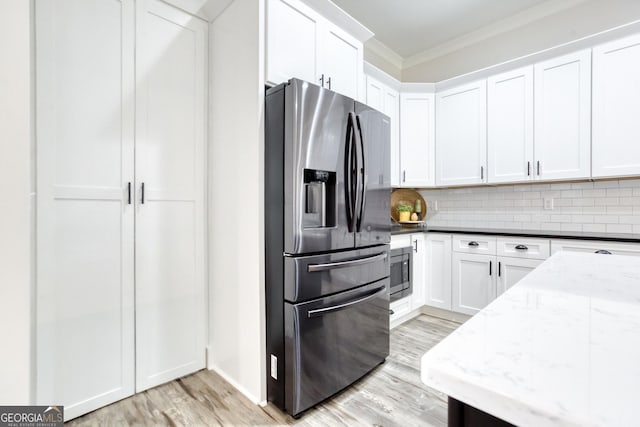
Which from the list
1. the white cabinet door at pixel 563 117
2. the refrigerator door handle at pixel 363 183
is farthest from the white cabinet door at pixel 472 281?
the refrigerator door handle at pixel 363 183

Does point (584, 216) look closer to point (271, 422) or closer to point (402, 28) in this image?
point (402, 28)

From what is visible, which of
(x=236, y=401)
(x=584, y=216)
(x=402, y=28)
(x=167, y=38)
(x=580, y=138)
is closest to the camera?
(x=236, y=401)

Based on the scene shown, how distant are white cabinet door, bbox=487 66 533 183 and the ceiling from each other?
2.22 ft

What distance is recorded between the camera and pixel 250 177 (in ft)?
6.09

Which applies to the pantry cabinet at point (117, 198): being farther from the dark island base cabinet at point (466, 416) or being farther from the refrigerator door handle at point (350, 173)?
the dark island base cabinet at point (466, 416)

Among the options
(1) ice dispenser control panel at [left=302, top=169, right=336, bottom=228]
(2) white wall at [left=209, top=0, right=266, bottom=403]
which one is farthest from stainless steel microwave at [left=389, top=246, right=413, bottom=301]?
(2) white wall at [left=209, top=0, right=266, bottom=403]

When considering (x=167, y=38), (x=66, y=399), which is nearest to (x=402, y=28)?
(x=167, y=38)

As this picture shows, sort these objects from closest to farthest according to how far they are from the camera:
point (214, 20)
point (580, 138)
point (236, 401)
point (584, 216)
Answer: point (236, 401) < point (214, 20) < point (580, 138) < point (584, 216)

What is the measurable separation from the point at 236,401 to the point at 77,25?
2344 millimetres

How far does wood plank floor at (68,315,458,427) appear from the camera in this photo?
5.42 feet

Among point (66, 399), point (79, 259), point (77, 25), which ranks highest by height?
point (77, 25)

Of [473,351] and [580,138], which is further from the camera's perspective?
[580,138]

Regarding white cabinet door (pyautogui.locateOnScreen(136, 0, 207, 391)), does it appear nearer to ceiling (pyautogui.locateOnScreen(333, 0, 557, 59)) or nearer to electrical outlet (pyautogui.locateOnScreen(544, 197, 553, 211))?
ceiling (pyautogui.locateOnScreen(333, 0, 557, 59))

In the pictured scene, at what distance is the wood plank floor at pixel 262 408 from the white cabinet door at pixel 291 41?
6.35 ft
